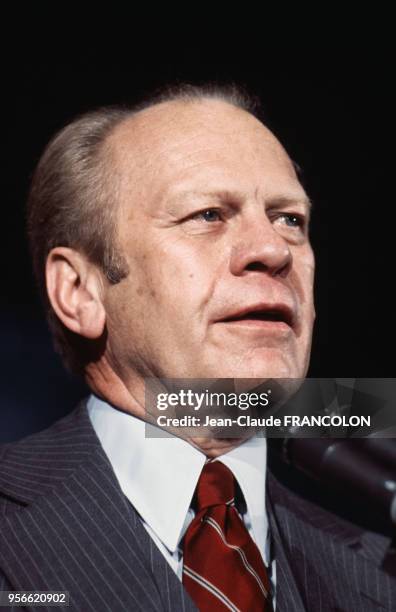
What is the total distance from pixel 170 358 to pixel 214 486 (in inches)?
8.7

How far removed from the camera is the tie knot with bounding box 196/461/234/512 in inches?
37.2

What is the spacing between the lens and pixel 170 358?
3.19ft

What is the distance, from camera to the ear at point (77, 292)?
1069 mm

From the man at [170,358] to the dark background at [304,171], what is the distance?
23 centimetres

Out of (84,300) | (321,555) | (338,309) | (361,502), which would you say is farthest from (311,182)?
(361,502)

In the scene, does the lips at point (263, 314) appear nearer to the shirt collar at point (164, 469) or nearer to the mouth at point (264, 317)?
the mouth at point (264, 317)

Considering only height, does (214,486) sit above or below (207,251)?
below

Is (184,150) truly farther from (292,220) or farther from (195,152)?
(292,220)

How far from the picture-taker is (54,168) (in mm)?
1214

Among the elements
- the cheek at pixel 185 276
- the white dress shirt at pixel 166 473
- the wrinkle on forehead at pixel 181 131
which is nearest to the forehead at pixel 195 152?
the wrinkle on forehead at pixel 181 131

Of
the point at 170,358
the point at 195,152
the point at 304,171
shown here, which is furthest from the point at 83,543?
the point at 304,171

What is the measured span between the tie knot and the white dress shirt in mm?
14

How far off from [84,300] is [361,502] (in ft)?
2.00

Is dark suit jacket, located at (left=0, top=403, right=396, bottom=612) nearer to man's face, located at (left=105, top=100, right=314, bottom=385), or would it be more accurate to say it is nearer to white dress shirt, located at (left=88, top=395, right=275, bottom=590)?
white dress shirt, located at (left=88, top=395, right=275, bottom=590)
